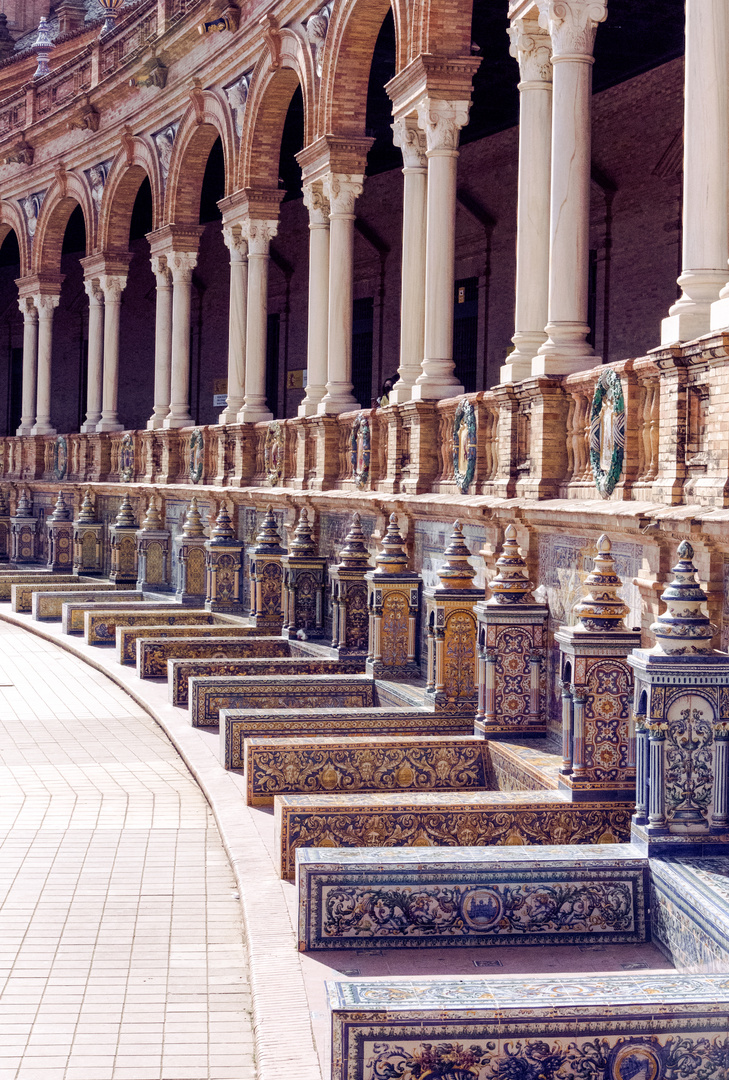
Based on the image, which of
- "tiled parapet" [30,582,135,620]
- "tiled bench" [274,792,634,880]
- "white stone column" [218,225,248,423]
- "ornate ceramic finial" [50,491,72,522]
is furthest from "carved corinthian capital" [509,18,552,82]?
"ornate ceramic finial" [50,491,72,522]

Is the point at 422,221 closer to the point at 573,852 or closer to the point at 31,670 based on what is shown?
the point at 31,670

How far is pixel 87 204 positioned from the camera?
23.6 metres

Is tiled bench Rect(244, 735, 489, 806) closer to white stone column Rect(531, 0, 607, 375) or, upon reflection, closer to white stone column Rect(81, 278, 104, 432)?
white stone column Rect(531, 0, 607, 375)

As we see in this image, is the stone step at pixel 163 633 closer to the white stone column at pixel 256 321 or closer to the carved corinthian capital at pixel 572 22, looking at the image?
the white stone column at pixel 256 321

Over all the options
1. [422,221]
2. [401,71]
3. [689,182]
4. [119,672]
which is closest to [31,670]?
[119,672]

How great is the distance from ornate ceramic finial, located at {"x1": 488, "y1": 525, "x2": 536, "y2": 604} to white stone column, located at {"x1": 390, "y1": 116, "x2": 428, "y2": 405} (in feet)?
14.0

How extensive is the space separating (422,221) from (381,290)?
30.9ft

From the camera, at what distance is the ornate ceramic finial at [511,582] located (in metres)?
8.24

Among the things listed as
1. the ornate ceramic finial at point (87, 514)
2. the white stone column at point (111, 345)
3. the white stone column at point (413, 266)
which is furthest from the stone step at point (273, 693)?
the white stone column at point (111, 345)

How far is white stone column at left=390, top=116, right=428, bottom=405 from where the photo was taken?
41.0 ft

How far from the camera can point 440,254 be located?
12.1 meters

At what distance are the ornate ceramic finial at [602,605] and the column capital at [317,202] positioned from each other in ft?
30.3

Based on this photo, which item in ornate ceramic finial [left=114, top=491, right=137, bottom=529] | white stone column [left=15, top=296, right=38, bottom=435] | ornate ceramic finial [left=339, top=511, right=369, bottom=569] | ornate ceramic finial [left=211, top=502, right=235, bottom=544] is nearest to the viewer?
ornate ceramic finial [left=339, top=511, right=369, bottom=569]

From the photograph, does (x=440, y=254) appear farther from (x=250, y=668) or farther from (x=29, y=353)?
(x=29, y=353)
